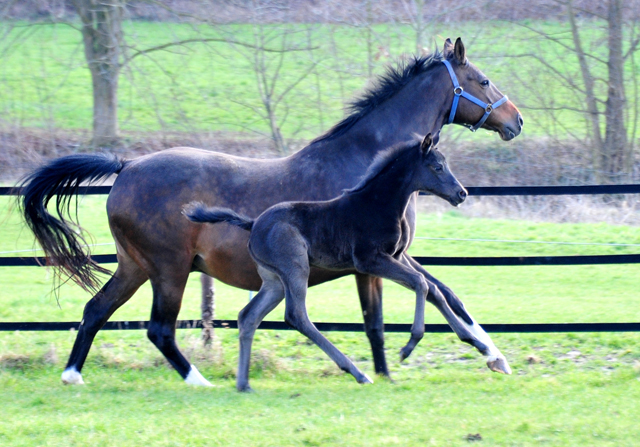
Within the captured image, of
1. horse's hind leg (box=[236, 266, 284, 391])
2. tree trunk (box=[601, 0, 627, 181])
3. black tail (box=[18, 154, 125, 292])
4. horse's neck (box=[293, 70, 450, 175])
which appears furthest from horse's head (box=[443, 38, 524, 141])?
tree trunk (box=[601, 0, 627, 181])

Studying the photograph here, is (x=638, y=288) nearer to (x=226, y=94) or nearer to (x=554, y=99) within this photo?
(x=554, y=99)

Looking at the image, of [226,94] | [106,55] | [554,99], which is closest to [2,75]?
[106,55]

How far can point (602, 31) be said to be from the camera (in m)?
12.4

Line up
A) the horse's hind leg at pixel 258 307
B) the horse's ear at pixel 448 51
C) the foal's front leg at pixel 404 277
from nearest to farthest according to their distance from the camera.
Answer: the foal's front leg at pixel 404 277
the horse's hind leg at pixel 258 307
the horse's ear at pixel 448 51

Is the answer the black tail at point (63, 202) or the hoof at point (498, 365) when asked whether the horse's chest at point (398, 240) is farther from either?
the black tail at point (63, 202)

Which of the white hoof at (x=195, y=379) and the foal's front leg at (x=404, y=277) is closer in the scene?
the foal's front leg at (x=404, y=277)

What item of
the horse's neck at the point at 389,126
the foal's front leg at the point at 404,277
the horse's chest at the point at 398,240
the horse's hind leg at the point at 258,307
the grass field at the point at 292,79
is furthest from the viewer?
the grass field at the point at 292,79

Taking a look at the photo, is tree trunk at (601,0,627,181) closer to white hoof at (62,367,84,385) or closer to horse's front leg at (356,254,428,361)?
horse's front leg at (356,254,428,361)

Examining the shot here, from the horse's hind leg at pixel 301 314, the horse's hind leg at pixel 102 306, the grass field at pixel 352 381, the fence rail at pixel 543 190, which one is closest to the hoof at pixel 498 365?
the grass field at pixel 352 381

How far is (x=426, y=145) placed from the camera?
15.4 ft

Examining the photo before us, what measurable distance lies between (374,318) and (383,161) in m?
1.14

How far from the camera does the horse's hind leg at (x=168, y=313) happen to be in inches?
199

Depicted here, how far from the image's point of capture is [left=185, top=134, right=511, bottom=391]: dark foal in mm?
4621

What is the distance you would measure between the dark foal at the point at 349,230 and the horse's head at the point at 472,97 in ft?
2.94
